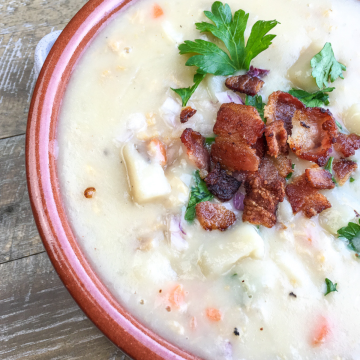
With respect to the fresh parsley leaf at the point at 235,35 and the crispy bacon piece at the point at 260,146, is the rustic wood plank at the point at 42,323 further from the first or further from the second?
the fresh parsley leaf at the point at 235,35

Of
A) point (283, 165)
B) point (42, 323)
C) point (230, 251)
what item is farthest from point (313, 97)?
point (42, 323)

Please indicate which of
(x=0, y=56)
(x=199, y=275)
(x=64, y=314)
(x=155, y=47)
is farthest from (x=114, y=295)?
(x=0, y=56)

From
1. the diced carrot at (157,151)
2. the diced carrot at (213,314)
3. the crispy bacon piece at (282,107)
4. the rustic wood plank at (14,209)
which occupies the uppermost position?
the crispy bacon piece at (282,107)

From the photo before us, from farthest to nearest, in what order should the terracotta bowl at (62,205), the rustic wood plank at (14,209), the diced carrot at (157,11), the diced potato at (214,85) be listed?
the rustic wood plank at (14,209) < the diced carrot at (157,11) < the diced potato at (214,85) < the terracotta bowl at (62,205)

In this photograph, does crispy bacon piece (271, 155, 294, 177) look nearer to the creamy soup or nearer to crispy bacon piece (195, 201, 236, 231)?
the creamy soup

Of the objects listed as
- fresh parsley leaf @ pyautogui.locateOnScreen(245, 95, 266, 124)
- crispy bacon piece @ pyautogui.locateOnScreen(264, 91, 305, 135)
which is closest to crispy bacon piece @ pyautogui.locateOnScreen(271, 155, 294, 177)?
crispy bacon piece @ pyautogui.locateOnScreen(264, 91, 305, 135)

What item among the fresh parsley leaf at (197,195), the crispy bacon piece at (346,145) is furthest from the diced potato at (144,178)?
the crispy bacon piece at (346,145)
